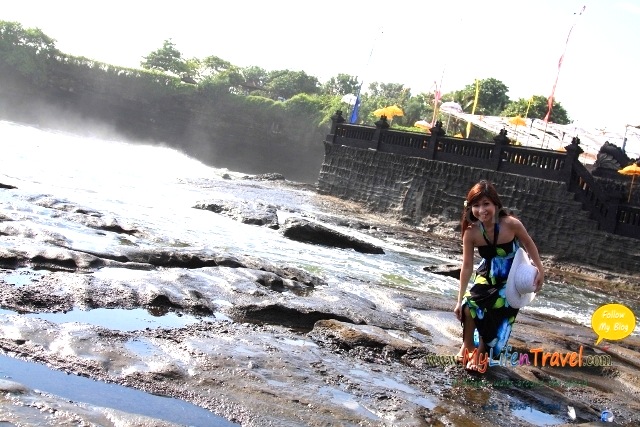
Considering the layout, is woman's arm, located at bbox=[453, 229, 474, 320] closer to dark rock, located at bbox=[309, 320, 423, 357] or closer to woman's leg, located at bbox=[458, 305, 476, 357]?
woman's leg, located at bbox=[458, 305, 476, 357]

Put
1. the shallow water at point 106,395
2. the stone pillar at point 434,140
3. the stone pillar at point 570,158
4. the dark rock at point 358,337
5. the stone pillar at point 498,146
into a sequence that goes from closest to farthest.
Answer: the shallow water at point 106,395 → the dark rock at point 358,337 → the stone pillar at point 570,158 → the stone pillar at point 498,146 → the stone pillar at point 434,140

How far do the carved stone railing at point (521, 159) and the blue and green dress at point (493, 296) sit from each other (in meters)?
14.1

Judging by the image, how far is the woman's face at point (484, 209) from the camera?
468 cm

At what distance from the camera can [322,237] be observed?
14.2 m

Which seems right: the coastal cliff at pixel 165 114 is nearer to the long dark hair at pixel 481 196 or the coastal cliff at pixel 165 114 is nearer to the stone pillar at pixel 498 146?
the stone pillar at pixel 498 146

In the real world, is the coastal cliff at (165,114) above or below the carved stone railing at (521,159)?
below

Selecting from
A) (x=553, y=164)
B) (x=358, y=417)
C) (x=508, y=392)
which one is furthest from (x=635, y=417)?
(x=553, y=164)

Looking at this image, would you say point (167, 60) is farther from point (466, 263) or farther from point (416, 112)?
point (466, 263)

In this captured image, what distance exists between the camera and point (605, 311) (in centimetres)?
666

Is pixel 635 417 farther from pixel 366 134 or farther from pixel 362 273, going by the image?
pixel 366 134

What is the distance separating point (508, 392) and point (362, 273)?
6.52m

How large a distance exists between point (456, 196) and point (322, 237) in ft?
28.4

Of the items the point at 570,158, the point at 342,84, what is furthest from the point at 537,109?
the point at 570,158

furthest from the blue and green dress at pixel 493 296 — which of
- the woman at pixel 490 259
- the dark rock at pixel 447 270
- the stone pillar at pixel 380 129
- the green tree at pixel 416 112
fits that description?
the green tree at pixel 416 112
